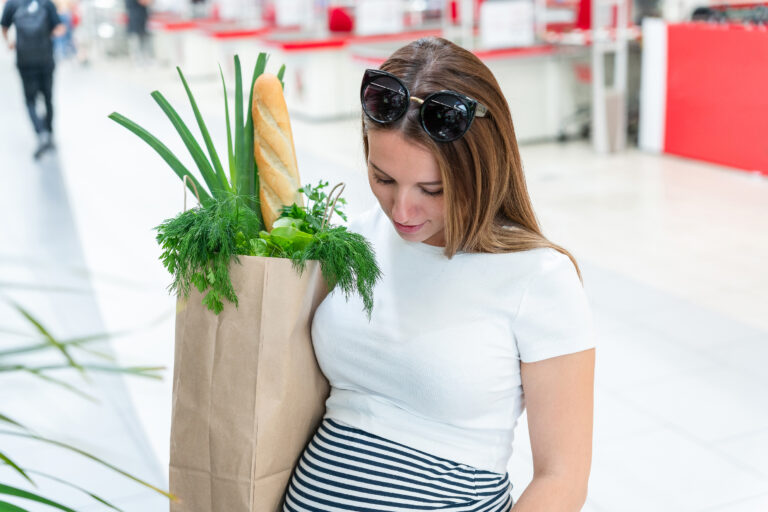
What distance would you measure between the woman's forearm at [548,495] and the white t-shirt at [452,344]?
84 millimetres

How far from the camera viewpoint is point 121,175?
23.0 feet

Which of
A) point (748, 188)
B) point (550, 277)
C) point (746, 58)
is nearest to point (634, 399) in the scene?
point (550, 277)

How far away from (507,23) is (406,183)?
6.88 m

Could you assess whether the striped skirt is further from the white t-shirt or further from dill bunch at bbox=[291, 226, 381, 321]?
dill bunch at bbox=[291, 226, 381, 321]

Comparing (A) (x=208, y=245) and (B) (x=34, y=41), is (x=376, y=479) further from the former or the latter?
(B) (x=34, y=41)

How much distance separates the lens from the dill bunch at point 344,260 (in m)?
1.12

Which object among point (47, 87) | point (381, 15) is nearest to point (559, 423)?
point (47, 87)

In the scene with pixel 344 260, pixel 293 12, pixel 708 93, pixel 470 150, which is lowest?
pixel 708 93

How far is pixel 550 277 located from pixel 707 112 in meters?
5.96

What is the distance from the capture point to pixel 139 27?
14.8 meters

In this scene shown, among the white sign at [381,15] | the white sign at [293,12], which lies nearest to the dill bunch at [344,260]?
the white sign at [381,15]

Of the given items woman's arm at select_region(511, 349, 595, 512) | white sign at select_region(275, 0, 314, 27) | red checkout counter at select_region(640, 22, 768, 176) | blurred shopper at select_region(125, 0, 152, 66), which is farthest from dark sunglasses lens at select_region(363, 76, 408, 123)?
blurred shopper at select_region(125, 0, 152, 66)

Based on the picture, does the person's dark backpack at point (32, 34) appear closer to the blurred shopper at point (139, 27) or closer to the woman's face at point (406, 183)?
the woman's face at point (406, 183)

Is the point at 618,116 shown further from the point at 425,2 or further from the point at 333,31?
the point at 425,2
